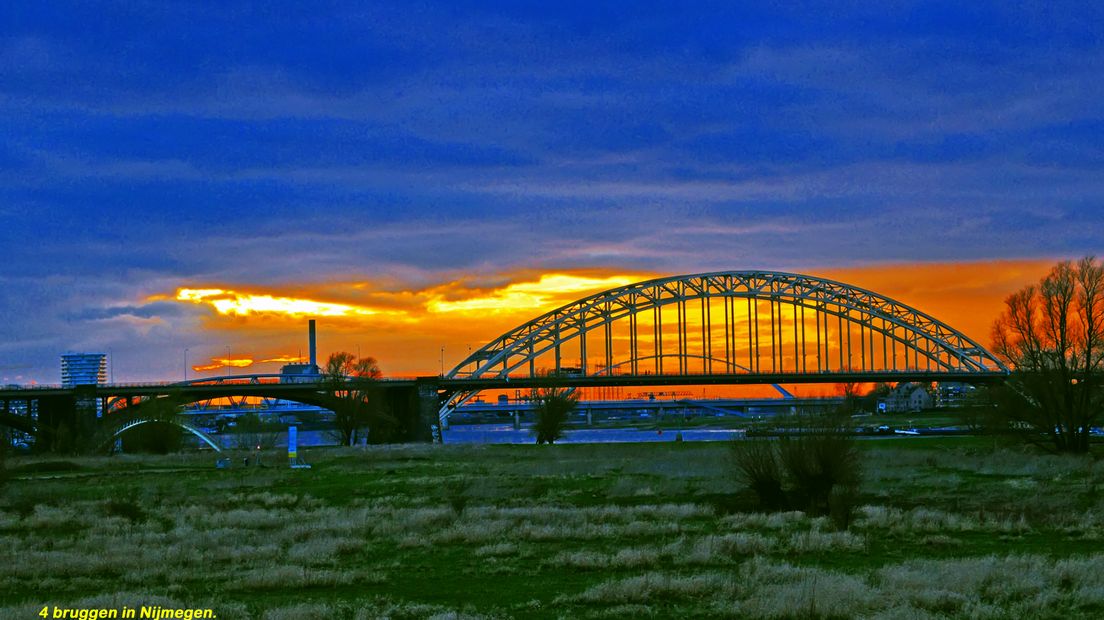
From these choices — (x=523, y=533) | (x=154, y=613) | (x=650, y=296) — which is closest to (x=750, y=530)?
(x=523, y=533)

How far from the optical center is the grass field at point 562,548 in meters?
18.5

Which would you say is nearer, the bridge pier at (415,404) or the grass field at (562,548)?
the grass field at (562,548)

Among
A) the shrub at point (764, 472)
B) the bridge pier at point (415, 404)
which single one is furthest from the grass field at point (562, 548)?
the bridge pier at point (415, 404)

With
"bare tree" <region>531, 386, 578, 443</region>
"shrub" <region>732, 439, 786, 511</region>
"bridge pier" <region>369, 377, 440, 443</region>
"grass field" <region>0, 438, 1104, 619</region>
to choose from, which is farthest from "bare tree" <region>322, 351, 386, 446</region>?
"shrub" <region>732, 439, 786, 511</region>

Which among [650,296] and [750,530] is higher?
[650,296]

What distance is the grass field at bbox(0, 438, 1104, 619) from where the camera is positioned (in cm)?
1855

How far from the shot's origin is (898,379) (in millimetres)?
129375

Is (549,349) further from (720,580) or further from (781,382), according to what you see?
(720,580)

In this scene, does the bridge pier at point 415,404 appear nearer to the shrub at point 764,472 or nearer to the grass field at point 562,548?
the grass field at point 562,548

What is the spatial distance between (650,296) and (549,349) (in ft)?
50.5

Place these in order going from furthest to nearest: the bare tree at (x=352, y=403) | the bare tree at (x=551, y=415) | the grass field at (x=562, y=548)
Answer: the bare tree at (x=352, y=403)
the bare tree at (x=551, y=415)
the grass field at (x=562, y=548)

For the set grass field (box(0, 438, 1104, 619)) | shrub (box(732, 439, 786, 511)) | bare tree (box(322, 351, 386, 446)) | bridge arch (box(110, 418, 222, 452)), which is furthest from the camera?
bare tree (box(322, 351, 386, 446))

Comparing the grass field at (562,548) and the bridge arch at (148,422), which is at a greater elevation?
the bridge arch at (148,422)

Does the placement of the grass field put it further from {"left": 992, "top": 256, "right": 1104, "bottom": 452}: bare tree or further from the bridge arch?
the bridge arch
